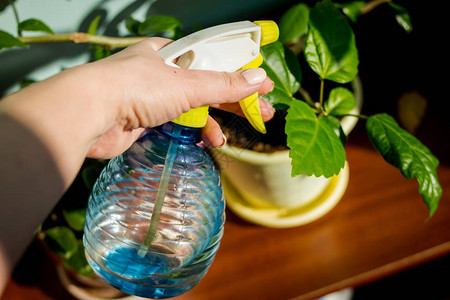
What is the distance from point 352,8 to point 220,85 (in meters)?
0.37

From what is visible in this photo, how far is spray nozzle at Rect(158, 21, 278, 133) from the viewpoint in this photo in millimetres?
425

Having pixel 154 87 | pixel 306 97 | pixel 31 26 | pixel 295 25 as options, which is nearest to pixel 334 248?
pixel 306 97

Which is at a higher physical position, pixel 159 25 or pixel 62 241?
pixel 159 25

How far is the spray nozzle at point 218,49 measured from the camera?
1.39ft

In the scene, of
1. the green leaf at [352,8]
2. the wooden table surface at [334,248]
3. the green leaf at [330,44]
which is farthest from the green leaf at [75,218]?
the green leaf at [352,8]

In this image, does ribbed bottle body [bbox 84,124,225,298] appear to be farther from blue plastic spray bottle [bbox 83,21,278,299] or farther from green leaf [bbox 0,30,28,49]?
green leaf [bbox 0,30,28,49]

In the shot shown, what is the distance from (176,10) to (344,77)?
14.4 inches

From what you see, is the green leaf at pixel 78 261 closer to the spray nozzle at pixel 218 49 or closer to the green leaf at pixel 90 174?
the green leaf at pixel 90 174

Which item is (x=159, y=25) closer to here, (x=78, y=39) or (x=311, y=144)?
Answer: (x=78, y=39)

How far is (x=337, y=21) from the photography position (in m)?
0.59

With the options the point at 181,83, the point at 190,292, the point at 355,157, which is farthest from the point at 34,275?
the point at 355,157

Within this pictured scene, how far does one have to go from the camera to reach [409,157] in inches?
22.1

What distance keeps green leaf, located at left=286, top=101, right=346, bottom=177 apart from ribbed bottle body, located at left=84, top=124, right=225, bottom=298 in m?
0.13

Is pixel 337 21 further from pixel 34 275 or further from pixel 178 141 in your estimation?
pixel 34 275
